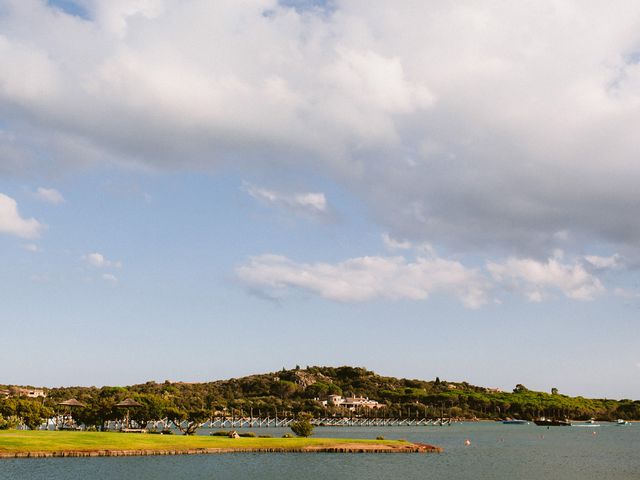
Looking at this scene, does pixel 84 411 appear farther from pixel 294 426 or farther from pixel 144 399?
pixel 294 426

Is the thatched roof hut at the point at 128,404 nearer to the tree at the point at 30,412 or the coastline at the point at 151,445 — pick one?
the tree at the point at 30,412

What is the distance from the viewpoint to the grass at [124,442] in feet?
301

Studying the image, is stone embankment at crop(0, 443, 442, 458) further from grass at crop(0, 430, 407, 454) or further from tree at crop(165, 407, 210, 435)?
tree at crop(165, 407, 210, 435)

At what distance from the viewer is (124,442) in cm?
9862

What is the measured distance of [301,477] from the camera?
82.1 m

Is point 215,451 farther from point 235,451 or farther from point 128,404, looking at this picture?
point 128,404

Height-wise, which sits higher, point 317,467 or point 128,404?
point 128,404

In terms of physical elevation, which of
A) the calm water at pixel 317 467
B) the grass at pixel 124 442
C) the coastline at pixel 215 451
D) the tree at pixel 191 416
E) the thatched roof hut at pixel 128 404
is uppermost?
the thatched roof hut at pixel 128 404

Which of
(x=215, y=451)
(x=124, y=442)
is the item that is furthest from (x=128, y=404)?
(x=215, y=451)

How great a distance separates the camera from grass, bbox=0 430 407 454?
9169 cm

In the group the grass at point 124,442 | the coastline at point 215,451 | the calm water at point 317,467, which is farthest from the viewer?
the grass at point 124,442

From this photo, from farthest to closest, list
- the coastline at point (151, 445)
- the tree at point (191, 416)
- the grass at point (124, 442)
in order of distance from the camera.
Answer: the tree at point (191, 416) < the grass at point (124, 442) < the coastline at point (151, 445)

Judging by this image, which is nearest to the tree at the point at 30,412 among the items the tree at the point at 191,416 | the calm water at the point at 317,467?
the tree at the point at 191,416

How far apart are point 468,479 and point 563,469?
24342 millimetres
